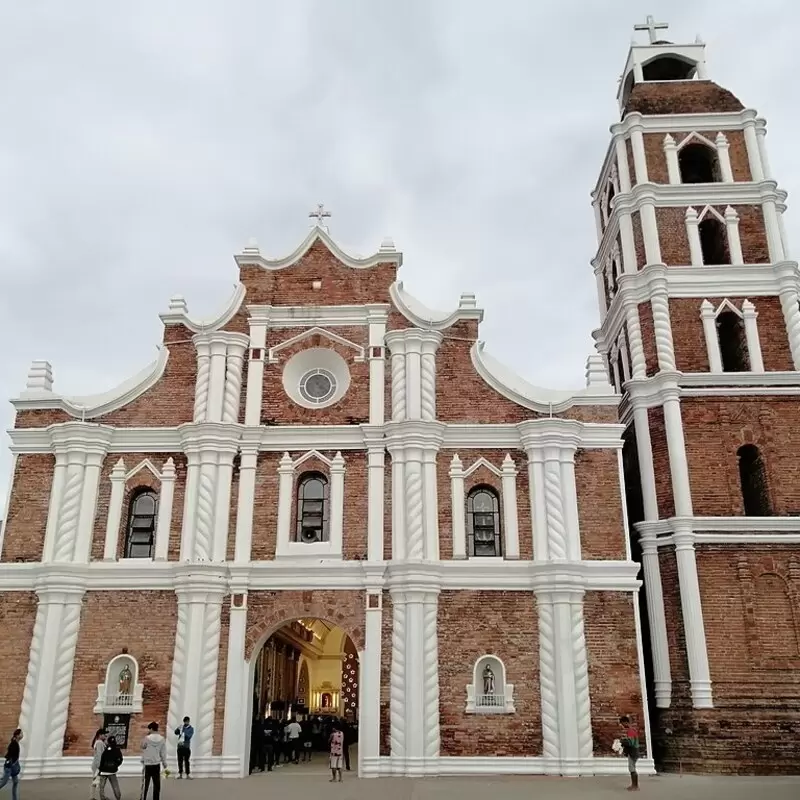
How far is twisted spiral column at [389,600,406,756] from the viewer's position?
734 inches

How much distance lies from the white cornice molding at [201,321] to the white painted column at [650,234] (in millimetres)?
11928

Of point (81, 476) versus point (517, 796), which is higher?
point (81, 476)

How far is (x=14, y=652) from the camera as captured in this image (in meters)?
19.8

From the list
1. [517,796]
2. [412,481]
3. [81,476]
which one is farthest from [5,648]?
[517,796]

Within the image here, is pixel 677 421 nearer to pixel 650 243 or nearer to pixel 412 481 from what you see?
pixel 650 243

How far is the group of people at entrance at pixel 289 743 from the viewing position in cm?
1823

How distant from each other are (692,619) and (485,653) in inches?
202

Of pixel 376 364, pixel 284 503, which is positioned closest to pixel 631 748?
pixel 284 503

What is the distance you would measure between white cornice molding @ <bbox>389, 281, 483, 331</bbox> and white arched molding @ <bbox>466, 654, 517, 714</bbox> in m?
8.92

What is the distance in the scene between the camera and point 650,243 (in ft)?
79.5

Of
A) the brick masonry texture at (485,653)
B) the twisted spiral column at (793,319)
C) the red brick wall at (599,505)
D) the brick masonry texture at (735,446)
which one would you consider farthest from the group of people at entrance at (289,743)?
the twisted spiral column at (793,319)

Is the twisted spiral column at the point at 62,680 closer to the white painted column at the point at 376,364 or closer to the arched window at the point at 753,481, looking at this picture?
the white painted column at the point at 376,364

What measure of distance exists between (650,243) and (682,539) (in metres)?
9.03

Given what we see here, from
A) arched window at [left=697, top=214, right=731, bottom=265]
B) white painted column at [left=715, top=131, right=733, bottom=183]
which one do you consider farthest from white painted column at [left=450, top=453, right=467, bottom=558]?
white painted column at [left=715, top=131, right=733, bottom=183]
